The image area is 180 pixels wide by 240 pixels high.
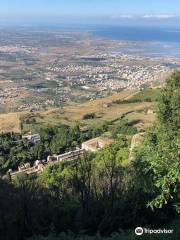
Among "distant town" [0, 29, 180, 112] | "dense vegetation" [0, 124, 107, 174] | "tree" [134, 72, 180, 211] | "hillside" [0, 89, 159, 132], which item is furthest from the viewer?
"distant town" [0, 29, 180, 112]

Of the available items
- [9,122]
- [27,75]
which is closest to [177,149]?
[9,122]

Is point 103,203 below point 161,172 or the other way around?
below

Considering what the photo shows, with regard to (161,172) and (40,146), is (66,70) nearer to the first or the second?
(40,146)

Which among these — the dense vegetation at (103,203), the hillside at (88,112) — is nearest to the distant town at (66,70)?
the hillside at (88,112)

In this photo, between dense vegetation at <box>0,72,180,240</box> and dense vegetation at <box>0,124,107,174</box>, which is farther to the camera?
dense vegetation at <box>0,124,107,174</box>

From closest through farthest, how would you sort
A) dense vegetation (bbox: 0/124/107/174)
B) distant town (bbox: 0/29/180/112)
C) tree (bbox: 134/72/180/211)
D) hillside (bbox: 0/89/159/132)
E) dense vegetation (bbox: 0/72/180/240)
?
tree (bbox: 134/72/180/211), dense vegetation (bbox: 0/72/180/240), dense vegetation (bbox: 0/124/107/174), hillside (bbox: 0/89/159/132), distant town (bbox: 0/29/180/112)

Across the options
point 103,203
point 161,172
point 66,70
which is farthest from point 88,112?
point 66,70

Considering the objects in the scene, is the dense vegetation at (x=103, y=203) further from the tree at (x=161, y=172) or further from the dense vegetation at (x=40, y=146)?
the dense vegetation at (x=40, y=146)

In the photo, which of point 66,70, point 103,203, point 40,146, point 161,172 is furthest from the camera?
point 66,70

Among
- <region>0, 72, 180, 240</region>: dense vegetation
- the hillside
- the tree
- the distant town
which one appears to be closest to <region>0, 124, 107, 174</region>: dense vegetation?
the hillside

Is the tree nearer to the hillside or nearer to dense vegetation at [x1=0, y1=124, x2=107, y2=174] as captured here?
dense vegetation at [x1=0, y1=124, x2=107, y2=174]

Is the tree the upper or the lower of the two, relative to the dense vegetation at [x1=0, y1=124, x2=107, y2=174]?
upper
